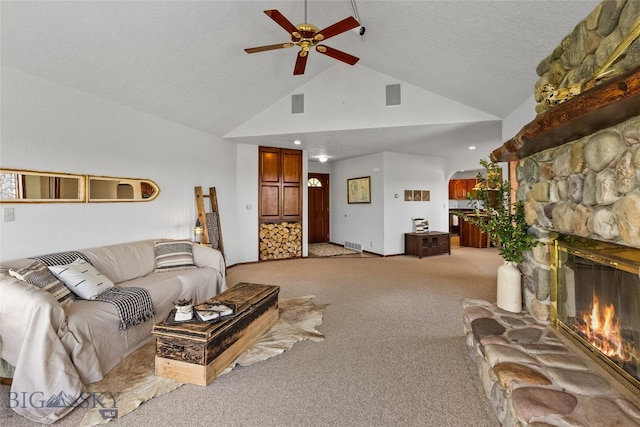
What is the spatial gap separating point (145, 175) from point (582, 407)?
4.58m

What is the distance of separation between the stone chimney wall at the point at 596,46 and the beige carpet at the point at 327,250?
5.60 meters

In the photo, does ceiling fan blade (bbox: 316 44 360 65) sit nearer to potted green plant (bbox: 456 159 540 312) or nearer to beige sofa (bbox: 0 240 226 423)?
potted green plant (bbox: 456 159 540 312)

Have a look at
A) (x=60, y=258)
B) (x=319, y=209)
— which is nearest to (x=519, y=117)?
(x=60, y=258)

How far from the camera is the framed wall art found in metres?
7.36

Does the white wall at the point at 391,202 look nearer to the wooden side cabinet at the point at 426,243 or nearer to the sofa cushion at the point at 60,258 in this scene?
the wooden side cabinet at the point at 426,243

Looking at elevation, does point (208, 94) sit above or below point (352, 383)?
above

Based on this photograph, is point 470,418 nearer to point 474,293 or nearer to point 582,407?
point 582,407

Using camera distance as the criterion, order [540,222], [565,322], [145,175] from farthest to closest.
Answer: [145,175] → [540,222] → [565,322]

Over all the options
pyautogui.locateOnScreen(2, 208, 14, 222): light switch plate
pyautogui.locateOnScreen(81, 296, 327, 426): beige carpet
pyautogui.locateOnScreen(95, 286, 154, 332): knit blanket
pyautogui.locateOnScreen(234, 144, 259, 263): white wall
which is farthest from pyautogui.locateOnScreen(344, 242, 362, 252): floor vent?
pyautogui.locateOnScreen(2, 208, 14, 222): light switch plate

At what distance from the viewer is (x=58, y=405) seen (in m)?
1.81

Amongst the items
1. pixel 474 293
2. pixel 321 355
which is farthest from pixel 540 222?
pixel 474 293

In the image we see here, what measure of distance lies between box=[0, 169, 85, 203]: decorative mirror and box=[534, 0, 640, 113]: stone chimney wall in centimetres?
414

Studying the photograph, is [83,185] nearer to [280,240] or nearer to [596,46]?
[280,240]

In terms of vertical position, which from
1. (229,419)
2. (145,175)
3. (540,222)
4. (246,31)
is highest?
(246,31)
